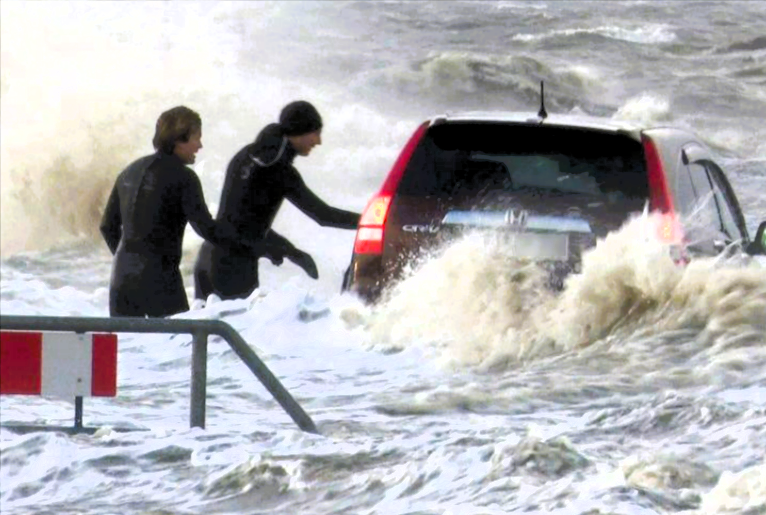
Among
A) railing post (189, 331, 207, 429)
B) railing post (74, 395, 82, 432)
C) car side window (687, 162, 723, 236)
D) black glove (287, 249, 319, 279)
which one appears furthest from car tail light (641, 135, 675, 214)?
railing post (74, 395, 82, 432)

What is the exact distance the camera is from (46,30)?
10.4 metres

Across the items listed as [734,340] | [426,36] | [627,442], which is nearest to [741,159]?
[734,340]

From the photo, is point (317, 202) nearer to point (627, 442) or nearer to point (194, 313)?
point (194, 313)

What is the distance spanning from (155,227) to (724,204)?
1944 mm

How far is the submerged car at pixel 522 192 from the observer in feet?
24.6

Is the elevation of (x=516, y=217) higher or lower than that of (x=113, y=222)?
higher

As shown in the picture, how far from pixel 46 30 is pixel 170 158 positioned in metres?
2.41

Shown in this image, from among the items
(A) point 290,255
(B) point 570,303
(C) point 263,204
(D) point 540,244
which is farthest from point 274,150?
(D) point 540,244

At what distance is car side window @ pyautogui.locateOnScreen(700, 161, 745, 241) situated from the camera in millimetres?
8234

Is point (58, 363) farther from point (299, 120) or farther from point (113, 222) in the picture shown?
point (299, 120)

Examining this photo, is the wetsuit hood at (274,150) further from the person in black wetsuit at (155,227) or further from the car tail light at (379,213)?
the car tail light at (379,213)

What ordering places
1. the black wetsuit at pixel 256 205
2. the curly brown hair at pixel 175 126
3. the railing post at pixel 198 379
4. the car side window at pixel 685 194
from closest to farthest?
the railing post at pixel 198 379 < the car side window at pixel 685 194 < the curly brown hair at pixel 175 126 < the black wetsuit at pixel 256 205

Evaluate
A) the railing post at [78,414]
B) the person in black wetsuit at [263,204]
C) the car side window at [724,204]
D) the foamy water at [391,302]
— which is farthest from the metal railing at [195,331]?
the car side window at [724,204]

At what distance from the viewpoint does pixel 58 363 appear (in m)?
6.62
